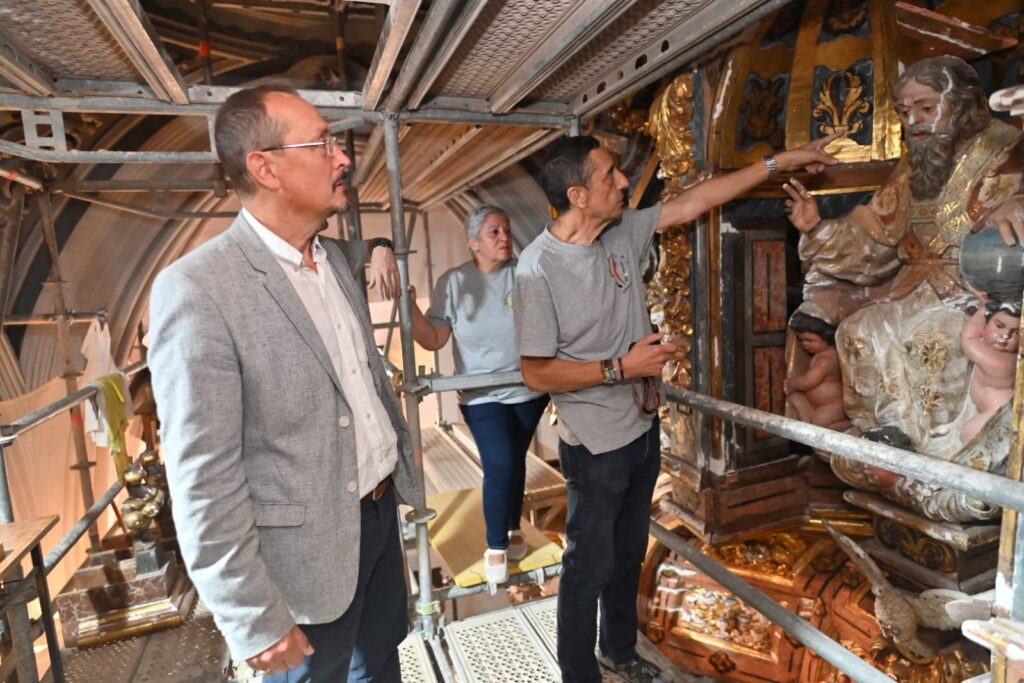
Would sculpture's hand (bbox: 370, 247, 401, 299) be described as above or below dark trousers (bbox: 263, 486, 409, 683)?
above

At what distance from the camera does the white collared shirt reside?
137cm

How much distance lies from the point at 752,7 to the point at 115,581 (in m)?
3.57

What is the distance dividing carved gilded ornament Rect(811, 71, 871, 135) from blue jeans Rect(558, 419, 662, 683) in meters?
1.51

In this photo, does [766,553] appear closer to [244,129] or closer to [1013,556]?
[1013,556]

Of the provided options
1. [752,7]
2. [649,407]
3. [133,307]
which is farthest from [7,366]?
[752,7]

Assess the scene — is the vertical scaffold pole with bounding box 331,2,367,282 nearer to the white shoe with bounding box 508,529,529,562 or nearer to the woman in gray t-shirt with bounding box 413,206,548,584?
the woman in gray t-shirt with bounding box 413,206,548,584

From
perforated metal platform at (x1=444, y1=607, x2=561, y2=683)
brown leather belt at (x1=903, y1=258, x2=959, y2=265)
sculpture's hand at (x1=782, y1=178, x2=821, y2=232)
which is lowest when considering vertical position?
perforated metal platform at (x1=444, y1=607, x2=561, y2=683)

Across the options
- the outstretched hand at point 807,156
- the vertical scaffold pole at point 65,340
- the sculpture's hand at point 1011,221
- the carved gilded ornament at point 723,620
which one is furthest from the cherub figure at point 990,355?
the vertical scaffold pole at point 65,340

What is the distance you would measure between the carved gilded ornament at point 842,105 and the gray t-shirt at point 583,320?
1.27 meters

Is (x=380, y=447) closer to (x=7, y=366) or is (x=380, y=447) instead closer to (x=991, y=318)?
(x=991, y=318)

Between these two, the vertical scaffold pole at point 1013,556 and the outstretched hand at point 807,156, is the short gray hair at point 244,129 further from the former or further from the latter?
the outstretched hand at point 807,156

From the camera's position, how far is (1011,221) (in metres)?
1.68

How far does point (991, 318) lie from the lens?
1.90m

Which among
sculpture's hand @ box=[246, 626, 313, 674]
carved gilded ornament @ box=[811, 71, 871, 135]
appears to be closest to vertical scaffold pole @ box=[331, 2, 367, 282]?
carved gilded ornament @ box=[811, 71, 871, 135]
